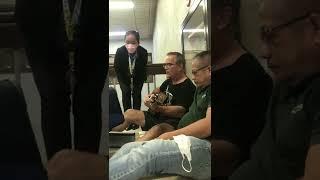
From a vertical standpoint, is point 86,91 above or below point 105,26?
below

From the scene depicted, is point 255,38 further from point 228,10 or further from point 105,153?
point 105,153

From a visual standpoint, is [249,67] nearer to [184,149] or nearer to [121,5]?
[184,149]

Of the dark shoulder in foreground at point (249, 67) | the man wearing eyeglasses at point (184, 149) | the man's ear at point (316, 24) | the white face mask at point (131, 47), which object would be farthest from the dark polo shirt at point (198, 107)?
the man's ear at point (316, 24)

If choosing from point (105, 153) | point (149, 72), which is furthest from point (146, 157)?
point (149, 72)

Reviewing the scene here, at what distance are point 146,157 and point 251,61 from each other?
424 millimetres

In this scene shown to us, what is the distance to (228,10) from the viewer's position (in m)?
1.38

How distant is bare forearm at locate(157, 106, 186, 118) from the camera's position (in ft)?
4.46

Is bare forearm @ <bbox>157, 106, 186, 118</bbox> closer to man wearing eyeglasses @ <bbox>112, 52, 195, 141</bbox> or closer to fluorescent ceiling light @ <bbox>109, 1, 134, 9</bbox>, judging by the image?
man wearing eyeglasses @ <bbox>112, 52, 195, 141</bbox>

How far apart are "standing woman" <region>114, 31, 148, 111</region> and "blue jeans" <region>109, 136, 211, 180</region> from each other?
0.40ft

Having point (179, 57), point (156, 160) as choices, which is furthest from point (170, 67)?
point (156, 160)

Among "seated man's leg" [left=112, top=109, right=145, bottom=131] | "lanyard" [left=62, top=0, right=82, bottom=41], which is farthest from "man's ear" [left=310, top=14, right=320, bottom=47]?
"lanyard" [left=62, top=0, right=82, bottom=41]

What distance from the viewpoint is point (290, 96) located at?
4.54 feet

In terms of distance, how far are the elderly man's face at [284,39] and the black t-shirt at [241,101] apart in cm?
5

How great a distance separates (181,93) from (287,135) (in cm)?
33
